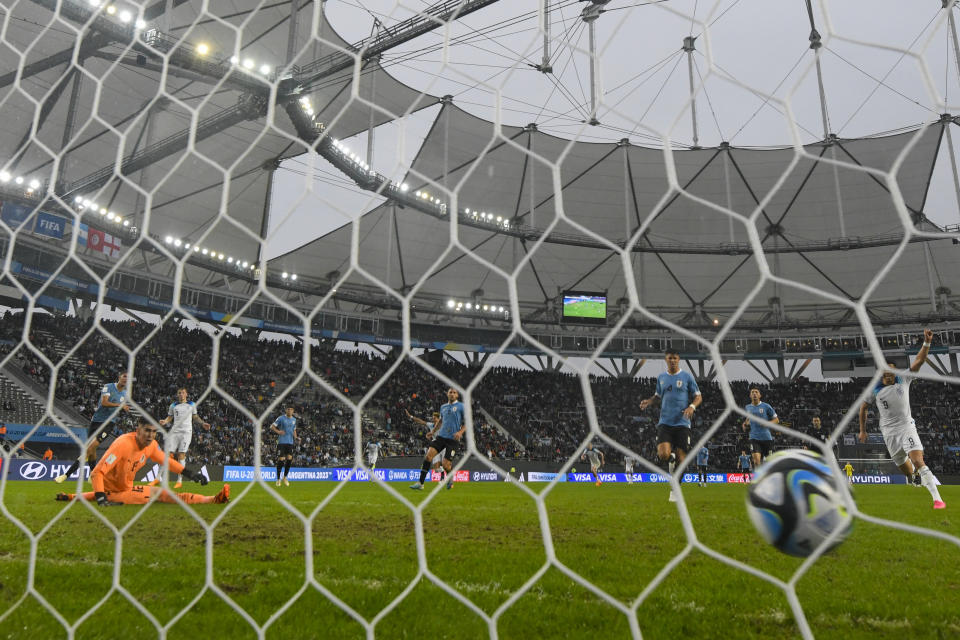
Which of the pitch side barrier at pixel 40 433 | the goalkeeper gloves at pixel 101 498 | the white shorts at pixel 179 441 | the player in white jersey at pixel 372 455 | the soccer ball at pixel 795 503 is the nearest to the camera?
the soccer ball at pixel 795 503

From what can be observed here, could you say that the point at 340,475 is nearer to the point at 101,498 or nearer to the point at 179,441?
the point at 179,441

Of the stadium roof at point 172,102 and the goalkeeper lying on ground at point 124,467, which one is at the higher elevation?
the stadium roof at point 172,102

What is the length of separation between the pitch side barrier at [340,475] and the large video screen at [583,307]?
711 cm

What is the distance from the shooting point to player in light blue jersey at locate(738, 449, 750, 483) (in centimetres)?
2066

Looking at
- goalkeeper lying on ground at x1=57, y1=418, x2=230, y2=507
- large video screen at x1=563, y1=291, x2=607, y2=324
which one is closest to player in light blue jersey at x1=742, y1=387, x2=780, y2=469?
goalkeeper lying on ground at x1=57, y1=418, x2=230, y2=507

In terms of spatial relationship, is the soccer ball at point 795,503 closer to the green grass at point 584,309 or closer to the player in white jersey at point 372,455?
the player in white jersey at point 372,455

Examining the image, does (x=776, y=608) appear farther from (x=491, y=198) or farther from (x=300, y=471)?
(x=491, y=198)

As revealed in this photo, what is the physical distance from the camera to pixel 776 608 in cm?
220

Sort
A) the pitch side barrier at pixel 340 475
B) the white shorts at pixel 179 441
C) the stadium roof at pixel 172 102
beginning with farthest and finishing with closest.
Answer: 1. the stadium roof at pixel 172 102
2. the pitch side barrier at pixel 340 475
3. the white shorts at pixel 179 441

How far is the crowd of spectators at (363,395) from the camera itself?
1819 centimetres

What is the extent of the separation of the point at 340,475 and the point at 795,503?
1703 cm

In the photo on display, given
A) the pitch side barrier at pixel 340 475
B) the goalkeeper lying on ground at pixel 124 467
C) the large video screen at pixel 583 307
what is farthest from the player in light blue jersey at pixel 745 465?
the goalkeeper lying on ground at pixel 124 467

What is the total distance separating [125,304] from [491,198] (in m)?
15.7

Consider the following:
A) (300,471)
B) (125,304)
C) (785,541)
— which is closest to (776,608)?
(785,541)
